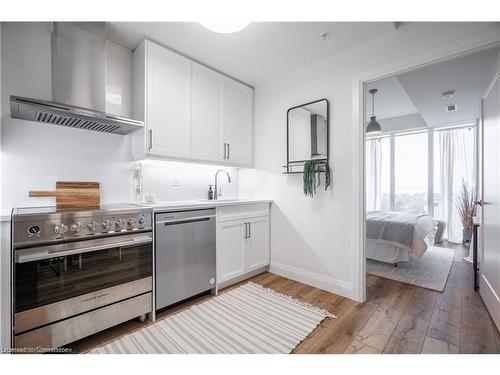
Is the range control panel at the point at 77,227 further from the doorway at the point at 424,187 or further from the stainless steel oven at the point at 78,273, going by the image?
the doorway at the point at 424,187

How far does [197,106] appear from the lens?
2604mm

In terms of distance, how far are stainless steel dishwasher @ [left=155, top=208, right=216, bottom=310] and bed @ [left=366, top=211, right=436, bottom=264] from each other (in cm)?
233

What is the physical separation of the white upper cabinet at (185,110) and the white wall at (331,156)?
41cm

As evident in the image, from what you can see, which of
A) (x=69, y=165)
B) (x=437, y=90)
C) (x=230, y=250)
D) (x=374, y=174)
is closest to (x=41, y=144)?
(x=69, y=165)

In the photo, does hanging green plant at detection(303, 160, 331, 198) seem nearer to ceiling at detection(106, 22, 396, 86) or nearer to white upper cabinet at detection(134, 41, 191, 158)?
ceiling at detection(106, 22, 396, 86)

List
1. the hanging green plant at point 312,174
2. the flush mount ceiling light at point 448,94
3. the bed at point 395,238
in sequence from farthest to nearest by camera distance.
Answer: the flush mount ceiling light at point 448,94 < the bed at point 395,238 < the hanging green plant at point 312,174

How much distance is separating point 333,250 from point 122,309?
2.01 m

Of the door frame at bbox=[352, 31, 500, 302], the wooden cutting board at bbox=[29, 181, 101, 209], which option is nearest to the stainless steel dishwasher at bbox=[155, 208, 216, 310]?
the wooden cutting board at bbox=[29, 181, 101, 209]

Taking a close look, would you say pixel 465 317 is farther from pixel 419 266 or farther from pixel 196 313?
pixel 196 313

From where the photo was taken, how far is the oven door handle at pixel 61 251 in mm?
1388

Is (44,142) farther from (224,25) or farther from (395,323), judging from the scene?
(395,323)

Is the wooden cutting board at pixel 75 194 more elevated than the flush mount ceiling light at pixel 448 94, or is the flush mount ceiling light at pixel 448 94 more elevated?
the flush mount ceiling light at pixel 448 94

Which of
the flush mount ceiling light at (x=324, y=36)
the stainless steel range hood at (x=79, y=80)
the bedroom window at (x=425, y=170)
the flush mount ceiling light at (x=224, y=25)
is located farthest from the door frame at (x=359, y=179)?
the bedroom window at (x=425, y=170)
